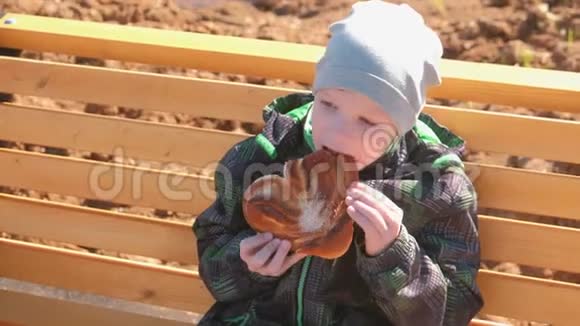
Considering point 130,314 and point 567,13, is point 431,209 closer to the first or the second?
point 130,314

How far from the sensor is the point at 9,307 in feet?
9.99

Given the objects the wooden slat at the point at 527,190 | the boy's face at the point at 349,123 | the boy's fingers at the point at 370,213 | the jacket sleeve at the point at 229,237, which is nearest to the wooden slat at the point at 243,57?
the wooden slat at the point at 527,190

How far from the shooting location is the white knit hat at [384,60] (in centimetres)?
214

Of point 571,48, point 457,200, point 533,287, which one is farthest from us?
point 571,48

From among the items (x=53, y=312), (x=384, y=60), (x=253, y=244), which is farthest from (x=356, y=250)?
(x=53, y=312)

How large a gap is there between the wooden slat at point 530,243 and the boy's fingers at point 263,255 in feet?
2.14

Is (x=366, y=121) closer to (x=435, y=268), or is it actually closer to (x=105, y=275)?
(x=435, y=268)

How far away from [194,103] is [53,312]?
0.73 m

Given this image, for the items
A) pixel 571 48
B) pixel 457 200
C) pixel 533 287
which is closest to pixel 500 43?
pixel 571 48

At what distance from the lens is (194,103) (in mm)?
2828

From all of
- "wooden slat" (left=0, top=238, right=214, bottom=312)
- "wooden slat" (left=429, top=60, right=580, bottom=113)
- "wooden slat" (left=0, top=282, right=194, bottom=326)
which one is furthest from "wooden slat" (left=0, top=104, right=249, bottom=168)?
"wooden slat" (left=429, top=60, right=580, bottom=113)

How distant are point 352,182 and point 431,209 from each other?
254 millimetres

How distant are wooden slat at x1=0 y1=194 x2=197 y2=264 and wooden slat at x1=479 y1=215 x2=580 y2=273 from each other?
2.54ft

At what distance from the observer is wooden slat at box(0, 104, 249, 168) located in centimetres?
282
